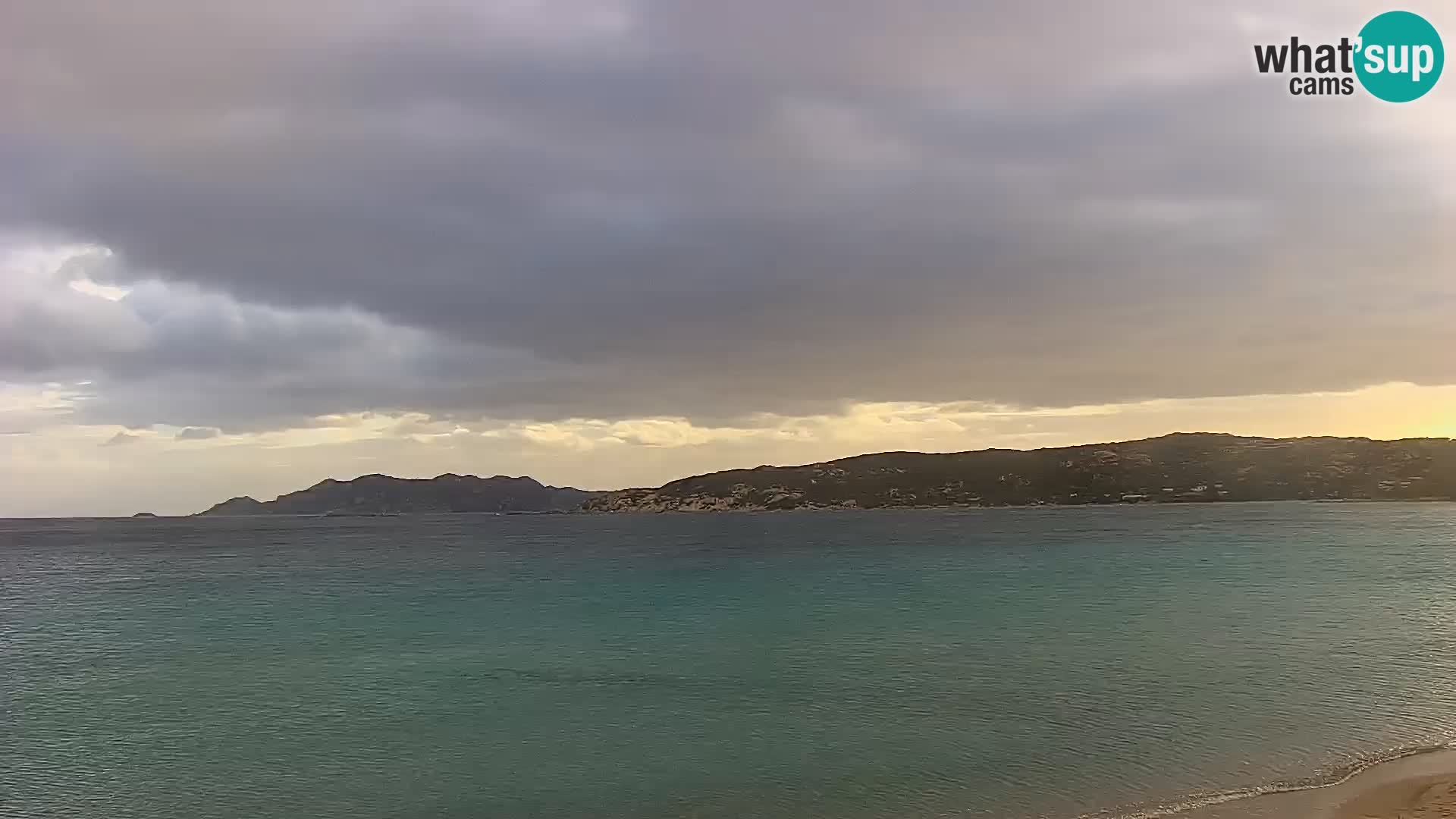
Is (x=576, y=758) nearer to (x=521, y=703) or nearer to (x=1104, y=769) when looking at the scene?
(x=521, y=703)

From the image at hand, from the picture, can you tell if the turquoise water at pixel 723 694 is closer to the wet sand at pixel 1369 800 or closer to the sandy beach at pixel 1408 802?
the wet sand at pixel 1369 800

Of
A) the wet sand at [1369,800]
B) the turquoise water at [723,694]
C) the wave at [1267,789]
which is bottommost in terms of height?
the turquoise water at [723,694]

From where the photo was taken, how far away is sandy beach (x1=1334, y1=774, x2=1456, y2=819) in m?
17.4

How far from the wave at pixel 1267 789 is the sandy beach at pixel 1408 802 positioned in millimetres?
1089

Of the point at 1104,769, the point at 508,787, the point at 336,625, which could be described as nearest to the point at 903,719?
the point at 1104,769

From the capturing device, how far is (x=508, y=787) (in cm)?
→ 2322

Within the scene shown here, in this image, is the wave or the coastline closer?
the coastline

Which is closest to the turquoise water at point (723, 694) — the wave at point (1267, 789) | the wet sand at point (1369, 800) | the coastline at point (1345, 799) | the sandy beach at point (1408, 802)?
the wave at point (1267, 789)

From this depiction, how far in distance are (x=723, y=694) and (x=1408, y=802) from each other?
2116cm

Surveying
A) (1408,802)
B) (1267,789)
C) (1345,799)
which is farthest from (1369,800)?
(1267,789)

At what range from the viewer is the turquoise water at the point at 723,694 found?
73.8ft

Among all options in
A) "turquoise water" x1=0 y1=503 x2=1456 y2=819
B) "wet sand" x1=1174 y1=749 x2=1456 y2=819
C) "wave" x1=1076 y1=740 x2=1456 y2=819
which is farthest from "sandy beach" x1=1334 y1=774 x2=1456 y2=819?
"turquoise water" x1=0 y1=503 x2=1456 y2=819

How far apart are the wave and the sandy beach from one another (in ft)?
3.57

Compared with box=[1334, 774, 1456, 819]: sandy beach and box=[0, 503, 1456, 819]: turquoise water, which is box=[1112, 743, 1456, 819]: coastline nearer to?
box=[1334, 774, 1456, 819]: sandy beach
